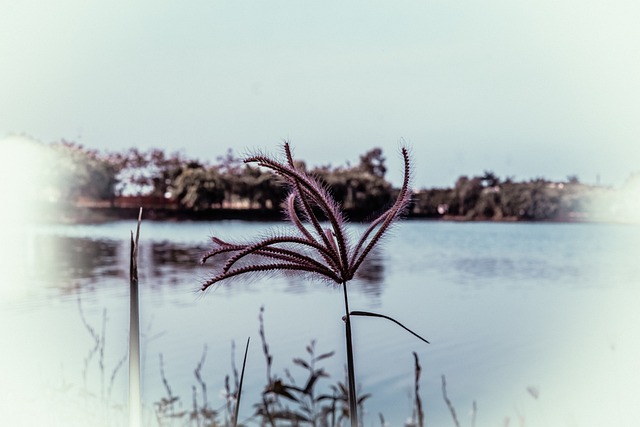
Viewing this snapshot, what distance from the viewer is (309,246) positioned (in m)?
0.52

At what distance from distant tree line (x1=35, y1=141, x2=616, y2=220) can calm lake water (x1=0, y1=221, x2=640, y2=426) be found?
1193 mm

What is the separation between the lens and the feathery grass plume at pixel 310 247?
0.49 metres

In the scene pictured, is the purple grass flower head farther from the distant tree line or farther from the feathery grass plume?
the distant tree line

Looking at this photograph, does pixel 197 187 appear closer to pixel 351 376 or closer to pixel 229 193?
pixel 229 193

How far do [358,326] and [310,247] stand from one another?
321 mm

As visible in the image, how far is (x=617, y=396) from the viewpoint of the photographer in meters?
0.95

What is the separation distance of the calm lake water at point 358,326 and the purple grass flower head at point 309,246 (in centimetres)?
2

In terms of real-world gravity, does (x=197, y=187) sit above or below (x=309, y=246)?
above

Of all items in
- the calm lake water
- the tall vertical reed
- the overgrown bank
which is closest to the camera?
the tall vertical reed

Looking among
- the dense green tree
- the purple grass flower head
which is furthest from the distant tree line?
the purple grass flower head

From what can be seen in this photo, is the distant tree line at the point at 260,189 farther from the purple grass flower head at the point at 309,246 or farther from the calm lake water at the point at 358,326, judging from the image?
the purple grass flower head at the point at 309,246

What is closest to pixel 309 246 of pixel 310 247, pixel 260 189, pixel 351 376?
pixel 310 247

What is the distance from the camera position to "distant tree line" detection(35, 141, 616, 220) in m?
13.9

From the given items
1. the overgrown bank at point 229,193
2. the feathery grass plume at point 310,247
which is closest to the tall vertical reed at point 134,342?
the feathery grass plume at point 310,247
